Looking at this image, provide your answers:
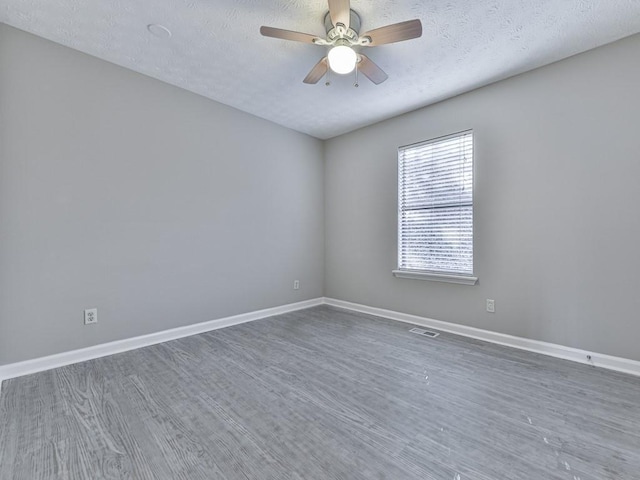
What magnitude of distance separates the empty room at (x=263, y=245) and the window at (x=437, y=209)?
0.03 m

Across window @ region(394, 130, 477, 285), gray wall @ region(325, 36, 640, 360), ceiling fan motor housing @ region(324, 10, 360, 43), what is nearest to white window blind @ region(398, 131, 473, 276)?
window @ region(394, 130, 477, 285)

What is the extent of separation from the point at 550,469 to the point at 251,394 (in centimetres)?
166

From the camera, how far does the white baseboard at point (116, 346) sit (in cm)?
222

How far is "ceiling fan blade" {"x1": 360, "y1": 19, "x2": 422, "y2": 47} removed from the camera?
177 cm

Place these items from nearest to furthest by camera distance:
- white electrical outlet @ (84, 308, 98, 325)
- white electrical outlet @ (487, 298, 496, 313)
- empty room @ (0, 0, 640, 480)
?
empty room @ (0, 0, 640, 480) < white electrical outlet @ (84, 308, 98, 325) < white electrical outlet @ (487, 298, 496, 313)

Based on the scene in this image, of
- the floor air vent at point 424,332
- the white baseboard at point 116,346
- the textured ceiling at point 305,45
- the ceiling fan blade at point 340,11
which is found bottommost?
the floor air vent at point 424,332

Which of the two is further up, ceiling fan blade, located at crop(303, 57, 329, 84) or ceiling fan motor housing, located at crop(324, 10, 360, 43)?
ceiling fan motor housing, located at crop(324, 10, 360, 43)

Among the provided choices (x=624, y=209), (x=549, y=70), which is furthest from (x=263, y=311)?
(x=549, y=70)

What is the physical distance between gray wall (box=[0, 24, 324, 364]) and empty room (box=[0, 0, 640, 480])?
0.06 feet

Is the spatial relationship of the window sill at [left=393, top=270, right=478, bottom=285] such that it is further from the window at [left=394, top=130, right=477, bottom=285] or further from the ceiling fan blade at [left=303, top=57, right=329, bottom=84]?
the ceiling fan blade at [left=303, top=57, right=329, bottom=84]

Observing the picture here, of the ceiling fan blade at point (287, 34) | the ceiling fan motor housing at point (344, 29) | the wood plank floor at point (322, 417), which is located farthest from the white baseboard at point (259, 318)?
the ceiling fan motor housing at point (344, 29)

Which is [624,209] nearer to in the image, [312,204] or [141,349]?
[312,204]

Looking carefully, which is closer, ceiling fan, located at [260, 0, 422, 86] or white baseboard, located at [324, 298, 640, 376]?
ceiling fan, located at [260, 0, 422, 86]

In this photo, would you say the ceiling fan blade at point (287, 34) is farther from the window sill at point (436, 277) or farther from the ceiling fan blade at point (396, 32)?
the window sill at point (436, 277)
